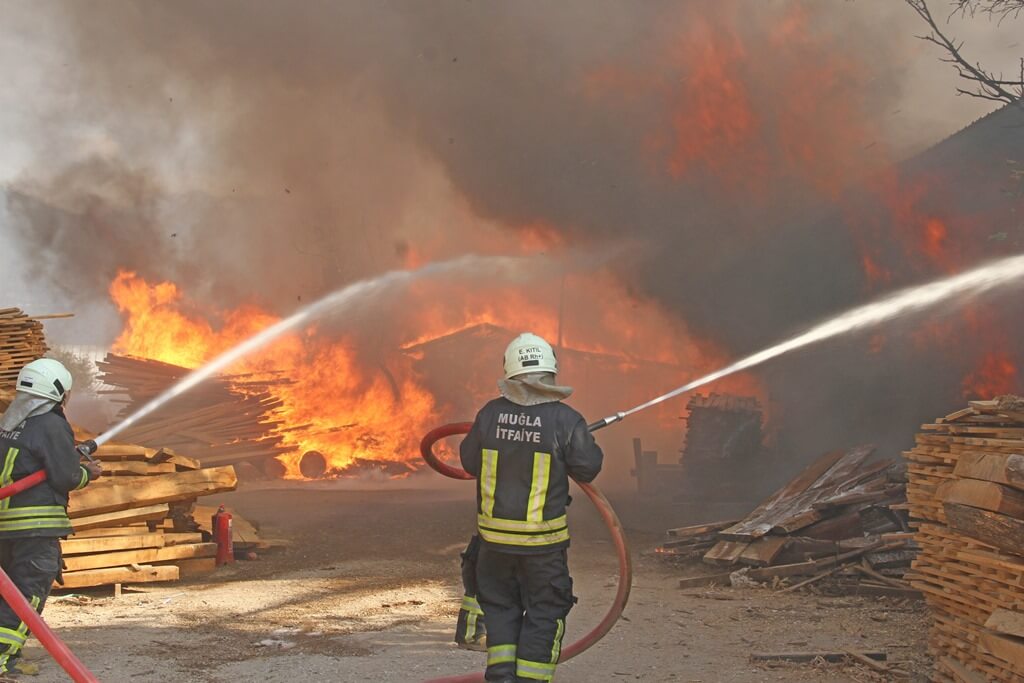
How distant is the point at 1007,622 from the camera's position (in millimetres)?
4617

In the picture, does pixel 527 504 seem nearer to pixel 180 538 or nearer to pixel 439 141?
pixel 180 538

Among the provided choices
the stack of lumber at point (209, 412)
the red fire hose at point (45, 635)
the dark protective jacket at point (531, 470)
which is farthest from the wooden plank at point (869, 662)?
the stack of lumber at point (209, 412)

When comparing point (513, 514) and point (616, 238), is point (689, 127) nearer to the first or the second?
point (616, 238)

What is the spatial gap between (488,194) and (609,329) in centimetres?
519

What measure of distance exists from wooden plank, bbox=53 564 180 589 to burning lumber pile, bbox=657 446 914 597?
201 inches

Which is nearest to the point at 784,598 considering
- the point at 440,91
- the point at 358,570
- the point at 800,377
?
the point at 358,570

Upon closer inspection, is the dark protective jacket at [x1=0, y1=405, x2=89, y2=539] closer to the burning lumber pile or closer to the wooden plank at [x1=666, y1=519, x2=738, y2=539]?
the burning lumber pile

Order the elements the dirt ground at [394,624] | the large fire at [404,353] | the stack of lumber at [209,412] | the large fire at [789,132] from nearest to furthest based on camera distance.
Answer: the dirt ground at [394,624] → the large fire at [789,132] → the stack of lumber at [209,412] → the large fire at [404,353]

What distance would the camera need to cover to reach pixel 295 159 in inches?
1003

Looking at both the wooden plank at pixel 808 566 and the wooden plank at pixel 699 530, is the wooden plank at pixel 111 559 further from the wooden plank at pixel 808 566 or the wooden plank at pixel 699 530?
the wooden plank at pixel 808 566

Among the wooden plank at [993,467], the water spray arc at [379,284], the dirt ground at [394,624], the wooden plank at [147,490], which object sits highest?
the water spray arc at [379,284]

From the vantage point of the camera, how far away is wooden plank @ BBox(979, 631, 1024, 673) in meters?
4.46

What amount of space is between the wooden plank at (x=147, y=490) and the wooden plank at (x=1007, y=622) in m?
7.10

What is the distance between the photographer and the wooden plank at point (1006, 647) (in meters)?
4.46
